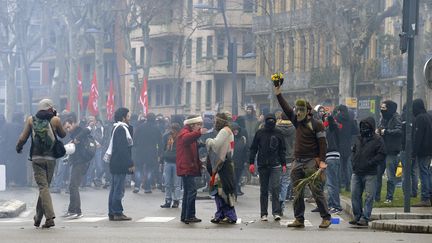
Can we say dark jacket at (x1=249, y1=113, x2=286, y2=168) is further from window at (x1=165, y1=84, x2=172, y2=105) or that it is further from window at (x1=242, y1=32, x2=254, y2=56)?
window at (x1=165, y1=84, x2=172, y2=105)

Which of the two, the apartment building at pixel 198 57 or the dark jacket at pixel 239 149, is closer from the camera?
the dark jacket at pixel 239 149

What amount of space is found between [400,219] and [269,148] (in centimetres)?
232

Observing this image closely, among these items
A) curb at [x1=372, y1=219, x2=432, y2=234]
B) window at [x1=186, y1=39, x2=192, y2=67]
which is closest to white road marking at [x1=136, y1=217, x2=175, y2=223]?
curb at [x1=372, y1=219, x2=432, y2=234]

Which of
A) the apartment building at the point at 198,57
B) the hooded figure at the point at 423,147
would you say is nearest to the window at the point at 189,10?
the apartment building at the point at 198,57

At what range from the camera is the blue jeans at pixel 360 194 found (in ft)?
71.1

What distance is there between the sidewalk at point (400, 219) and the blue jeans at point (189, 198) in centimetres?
264

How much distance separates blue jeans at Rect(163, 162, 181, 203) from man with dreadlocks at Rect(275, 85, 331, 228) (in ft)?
21.3

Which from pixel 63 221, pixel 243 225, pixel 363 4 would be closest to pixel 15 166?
pixel 63 221

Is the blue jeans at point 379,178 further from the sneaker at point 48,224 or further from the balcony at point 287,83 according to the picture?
the balcony at point 287,83

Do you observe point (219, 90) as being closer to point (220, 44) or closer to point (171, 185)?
point (220, 44)

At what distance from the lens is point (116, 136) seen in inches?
941

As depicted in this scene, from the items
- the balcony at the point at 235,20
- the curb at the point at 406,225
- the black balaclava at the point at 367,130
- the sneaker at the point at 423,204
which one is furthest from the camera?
the balcony at the point at 235,20

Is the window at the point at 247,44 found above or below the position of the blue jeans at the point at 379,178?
above

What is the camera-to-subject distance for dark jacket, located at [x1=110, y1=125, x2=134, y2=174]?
2378cm
